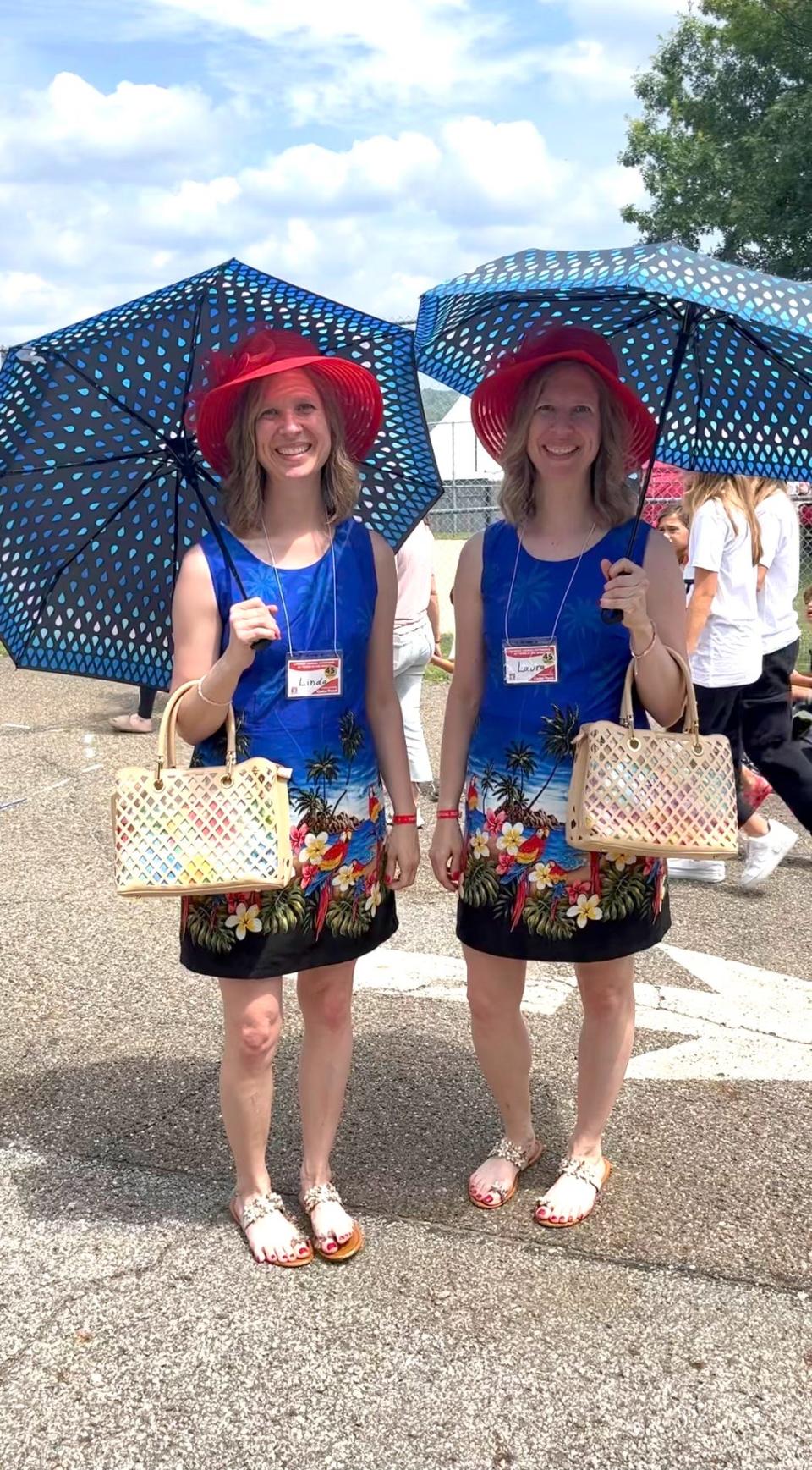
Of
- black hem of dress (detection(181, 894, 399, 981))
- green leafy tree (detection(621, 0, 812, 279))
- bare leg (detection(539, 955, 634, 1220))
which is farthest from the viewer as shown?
green leafy tree (detection(621, 0, 812, 279))

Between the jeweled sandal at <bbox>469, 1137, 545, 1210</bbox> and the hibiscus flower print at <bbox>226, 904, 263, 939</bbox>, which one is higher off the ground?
the hibiscus flower print at <bbox>226, 904, 263, 939</bbox>

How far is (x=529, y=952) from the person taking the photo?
2773 millimetres

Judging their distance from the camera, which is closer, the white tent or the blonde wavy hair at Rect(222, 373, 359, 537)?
the blonde wavy hair at Rect(222, 373, 359, 537)

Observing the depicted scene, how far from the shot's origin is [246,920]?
2.65 meters

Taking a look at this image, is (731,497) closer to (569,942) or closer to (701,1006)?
(701,1006)

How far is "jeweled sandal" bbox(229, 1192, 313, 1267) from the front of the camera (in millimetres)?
2766

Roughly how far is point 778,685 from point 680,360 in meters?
2.91

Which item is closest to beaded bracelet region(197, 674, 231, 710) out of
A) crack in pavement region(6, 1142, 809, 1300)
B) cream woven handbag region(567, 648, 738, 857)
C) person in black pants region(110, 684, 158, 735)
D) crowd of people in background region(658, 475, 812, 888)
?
cream woven handbag region(567, 648, 738, 857)

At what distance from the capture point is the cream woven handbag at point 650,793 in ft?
8.32

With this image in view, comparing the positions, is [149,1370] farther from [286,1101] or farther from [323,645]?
[323,645]

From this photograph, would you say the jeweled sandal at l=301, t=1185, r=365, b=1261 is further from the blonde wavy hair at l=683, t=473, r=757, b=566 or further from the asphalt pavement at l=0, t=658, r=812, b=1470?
the blonde wavy hair at l=683, t=473, r=757, b=566

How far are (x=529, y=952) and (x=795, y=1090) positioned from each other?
125cm

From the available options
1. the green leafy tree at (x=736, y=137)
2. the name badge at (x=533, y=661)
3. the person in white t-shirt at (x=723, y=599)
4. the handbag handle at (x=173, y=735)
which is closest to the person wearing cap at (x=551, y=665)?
the name badge at (x=533, y=661)

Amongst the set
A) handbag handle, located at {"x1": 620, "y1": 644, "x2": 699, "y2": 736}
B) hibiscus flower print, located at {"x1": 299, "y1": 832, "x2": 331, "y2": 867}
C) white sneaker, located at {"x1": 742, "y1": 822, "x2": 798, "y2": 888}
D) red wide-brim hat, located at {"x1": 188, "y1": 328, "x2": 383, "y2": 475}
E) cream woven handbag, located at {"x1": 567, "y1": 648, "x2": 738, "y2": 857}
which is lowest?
→ white sneaker, located at {"x1": 742, "y1": 822, "x2": 798, "y2": 888}
